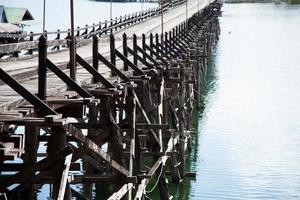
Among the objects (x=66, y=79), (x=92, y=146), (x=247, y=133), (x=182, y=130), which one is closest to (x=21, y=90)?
(x=66, y=79)

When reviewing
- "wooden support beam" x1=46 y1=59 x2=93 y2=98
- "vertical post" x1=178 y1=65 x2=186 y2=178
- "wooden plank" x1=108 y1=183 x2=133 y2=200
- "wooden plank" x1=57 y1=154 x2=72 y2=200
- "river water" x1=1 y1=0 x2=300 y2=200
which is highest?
"wooden support beam" x1=46 y1=59 x2=93 y2=98

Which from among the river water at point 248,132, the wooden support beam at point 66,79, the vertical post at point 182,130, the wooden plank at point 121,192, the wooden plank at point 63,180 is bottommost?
the river water at point 248,132

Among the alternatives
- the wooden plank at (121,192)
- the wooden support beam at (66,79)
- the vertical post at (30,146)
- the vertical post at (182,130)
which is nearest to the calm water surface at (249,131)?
the vertical post at (182,130)

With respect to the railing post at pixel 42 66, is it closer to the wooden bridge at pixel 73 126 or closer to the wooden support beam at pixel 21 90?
the wooden bridge at pixel 73 126

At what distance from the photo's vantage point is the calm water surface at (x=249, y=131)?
18594 mm

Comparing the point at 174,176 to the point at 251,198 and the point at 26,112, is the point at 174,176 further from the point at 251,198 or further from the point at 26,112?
the point at 26,112

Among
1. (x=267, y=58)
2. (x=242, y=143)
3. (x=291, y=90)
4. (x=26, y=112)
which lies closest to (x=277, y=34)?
(x=267, y=58)

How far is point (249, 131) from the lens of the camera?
2666 cm

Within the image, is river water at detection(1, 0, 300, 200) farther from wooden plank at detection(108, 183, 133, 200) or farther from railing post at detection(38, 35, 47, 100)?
railing post at detection(38, 35, 47, 100)

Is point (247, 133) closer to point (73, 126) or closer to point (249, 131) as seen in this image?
point (249, 131)

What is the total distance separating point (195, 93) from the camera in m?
30.4

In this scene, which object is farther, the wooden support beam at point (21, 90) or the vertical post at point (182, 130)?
the vertical post at point (182, 130)

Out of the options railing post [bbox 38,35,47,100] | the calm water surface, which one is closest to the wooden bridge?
railing post [bbox 38,35,47,100]

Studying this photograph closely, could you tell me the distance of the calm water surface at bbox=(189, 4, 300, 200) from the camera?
18594 millimetres
